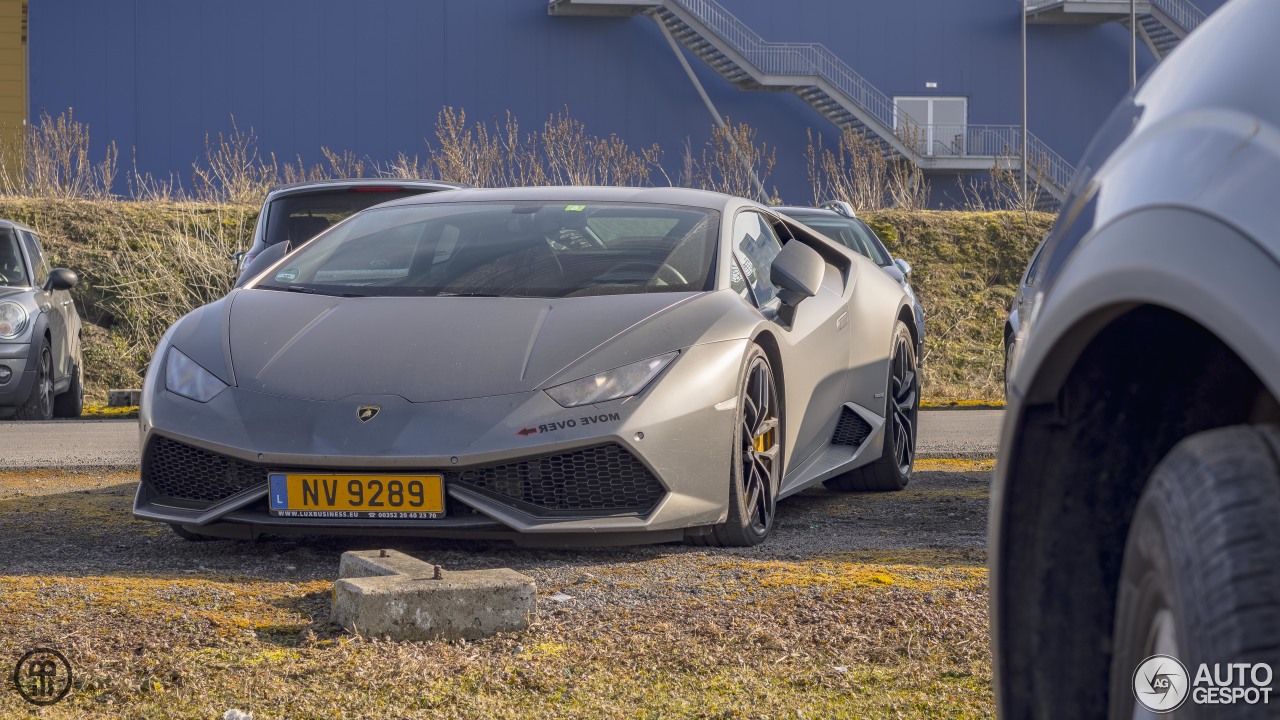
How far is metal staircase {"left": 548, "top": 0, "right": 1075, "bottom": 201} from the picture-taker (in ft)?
106

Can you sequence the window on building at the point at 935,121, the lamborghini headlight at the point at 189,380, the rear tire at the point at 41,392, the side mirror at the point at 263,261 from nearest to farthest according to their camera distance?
the lamborghini headlight at the point at 189,380
the side mirror at the point at 263,261
the rear tire at the point at 41,392
the window on building at the point at 935,121

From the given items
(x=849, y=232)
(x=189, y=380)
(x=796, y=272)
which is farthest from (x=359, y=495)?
(x=849, y=232)

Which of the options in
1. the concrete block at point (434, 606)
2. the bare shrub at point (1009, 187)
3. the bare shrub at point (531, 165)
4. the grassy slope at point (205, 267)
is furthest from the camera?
the bare shrub at point (1009, 187)

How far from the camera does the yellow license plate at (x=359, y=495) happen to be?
4.70 meters

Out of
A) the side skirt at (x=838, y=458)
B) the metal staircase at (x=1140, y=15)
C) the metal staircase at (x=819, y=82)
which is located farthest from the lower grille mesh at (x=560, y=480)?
the metal staircase at (x=1140, y=15)

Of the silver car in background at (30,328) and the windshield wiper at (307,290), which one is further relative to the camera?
the silver car in background at (30,328)

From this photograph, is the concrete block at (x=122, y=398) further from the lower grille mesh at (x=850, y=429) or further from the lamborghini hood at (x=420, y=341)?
Result: the lower grille mesh at (x=850, y=429)

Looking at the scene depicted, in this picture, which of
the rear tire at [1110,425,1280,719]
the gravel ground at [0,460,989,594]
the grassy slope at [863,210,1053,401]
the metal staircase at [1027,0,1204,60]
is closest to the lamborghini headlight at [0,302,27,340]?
the gravel ground at [0,460,989,594]

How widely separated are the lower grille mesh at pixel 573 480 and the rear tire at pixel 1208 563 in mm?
3203

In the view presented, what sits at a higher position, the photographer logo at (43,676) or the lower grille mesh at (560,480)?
the photographer logo at (43,676)

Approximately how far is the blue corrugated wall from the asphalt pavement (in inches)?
847

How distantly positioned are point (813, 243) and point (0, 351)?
756 centimetres

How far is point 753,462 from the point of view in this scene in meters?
5.27

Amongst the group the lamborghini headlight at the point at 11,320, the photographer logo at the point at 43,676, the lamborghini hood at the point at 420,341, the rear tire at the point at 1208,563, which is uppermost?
the rear tire at the point at 1208,563
